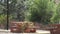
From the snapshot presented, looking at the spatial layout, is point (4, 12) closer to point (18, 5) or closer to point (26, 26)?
point (18, 5)

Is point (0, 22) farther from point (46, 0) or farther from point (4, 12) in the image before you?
point (46, 0)

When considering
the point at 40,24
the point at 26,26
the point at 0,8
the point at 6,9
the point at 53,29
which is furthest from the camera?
the point at 0,8

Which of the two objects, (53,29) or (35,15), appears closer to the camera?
(53,29)

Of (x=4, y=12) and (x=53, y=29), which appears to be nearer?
(x=53, y=29)

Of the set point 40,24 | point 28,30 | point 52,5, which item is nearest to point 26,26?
point 28,30

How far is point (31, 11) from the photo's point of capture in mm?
13984

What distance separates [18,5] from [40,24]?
3.78 metres

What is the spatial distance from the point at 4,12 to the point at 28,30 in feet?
14.9

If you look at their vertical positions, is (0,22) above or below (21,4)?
below

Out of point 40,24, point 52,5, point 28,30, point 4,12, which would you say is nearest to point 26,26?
point 28,30

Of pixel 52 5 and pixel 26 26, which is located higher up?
pixel 52 5

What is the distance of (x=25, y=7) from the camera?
1627 centimetres

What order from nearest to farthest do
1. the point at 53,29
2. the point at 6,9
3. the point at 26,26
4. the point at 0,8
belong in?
the point at 53,29 → the point at 26,26 → the point at 6,9 → the point at 0,8

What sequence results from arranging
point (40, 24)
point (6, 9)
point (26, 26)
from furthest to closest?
point (6, 9) < point (40, 24) < point (26, 26)
